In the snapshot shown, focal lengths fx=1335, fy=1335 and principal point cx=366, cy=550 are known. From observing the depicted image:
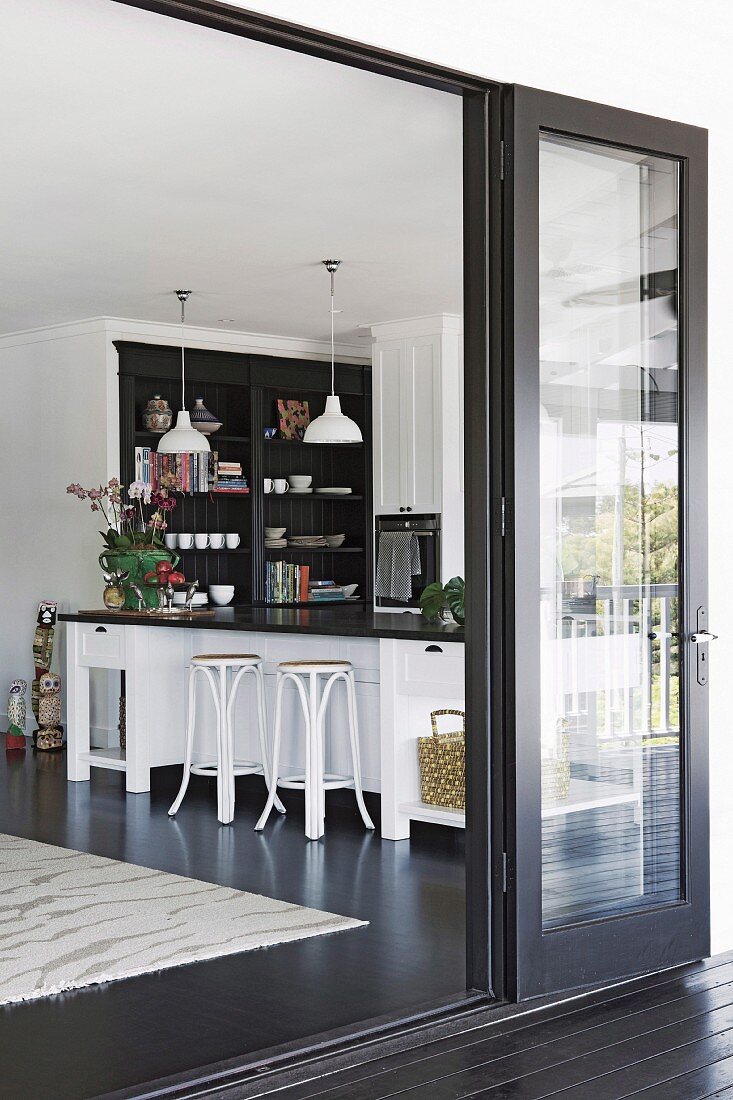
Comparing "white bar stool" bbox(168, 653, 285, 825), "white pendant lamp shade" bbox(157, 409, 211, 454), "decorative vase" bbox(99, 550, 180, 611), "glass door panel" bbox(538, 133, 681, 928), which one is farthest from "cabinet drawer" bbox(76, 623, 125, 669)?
"glass door panel" bbox(538, 133, 681, 928)

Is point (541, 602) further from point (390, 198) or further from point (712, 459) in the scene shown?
point (390, 198)

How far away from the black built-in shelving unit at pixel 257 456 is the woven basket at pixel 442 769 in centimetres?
387

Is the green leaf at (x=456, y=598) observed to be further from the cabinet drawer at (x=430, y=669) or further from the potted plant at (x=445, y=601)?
the cabinet drawer at (x=430, y=669)

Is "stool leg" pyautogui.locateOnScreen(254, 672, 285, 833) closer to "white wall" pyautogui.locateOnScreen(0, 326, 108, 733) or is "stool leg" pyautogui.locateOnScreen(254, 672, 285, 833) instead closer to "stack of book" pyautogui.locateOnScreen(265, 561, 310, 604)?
"white wall" pyautogui.locateOnScreen(0, 326, 108, 733)

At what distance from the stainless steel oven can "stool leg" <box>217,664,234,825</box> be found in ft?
9.54

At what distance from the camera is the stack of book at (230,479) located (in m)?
9.63

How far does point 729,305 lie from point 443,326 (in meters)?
4.76

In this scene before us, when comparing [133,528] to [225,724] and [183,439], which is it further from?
[225,724]

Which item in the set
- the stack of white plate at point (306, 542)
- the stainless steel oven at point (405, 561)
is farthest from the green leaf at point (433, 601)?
the stack of white plate at point (306, 542)

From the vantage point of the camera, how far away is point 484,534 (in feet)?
12.5

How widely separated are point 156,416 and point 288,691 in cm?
298

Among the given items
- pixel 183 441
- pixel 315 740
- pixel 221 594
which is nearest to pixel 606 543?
pixel 315 740

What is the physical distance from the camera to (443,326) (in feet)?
29.6

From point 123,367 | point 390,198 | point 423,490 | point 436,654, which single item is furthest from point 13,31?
point 423,490
